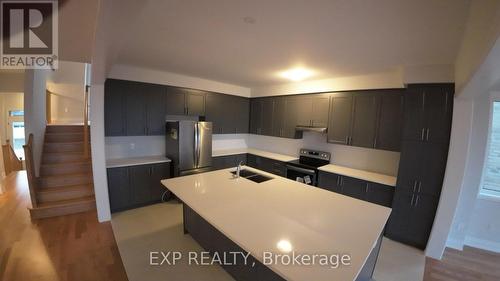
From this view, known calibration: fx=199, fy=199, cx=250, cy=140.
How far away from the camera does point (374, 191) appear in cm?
300

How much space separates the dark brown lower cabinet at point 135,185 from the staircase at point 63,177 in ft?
1.97

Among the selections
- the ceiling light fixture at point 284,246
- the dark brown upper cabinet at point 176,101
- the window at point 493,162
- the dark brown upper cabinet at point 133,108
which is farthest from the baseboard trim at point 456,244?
the dark brown upper cabinet at point 133,108

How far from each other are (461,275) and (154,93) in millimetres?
4998

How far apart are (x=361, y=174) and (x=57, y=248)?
4.30 meters

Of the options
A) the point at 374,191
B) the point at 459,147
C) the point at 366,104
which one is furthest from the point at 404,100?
the point at 374,191

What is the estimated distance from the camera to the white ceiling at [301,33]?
4.70ft

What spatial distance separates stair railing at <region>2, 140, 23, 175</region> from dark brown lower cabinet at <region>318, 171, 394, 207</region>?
7.31 meters

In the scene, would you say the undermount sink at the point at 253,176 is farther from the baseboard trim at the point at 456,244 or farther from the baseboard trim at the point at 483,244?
the baseboard trim at the point at 483,244

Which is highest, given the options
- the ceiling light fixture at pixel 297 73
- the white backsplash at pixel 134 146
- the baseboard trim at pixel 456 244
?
the ceiling light fixture at pixel 297 73

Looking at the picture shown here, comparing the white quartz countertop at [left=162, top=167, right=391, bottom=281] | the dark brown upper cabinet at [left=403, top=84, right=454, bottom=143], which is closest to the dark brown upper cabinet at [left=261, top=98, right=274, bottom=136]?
the white quartz countertop at [left=162, top=167, right=391, bottom=281]

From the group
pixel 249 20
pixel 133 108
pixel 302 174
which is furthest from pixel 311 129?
pixel 133 108

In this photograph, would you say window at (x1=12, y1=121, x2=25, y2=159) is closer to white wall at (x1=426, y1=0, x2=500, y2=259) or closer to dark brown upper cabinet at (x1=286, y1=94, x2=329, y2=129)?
dark brown upper cabinet at (x1=286, y1=94, x2=329, y2=129)

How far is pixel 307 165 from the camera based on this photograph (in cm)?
388

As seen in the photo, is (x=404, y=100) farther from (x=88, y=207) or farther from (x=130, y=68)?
(x=88, y=207)
